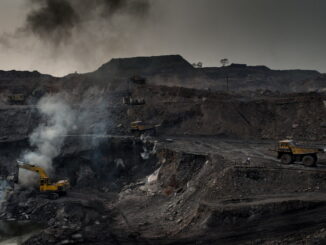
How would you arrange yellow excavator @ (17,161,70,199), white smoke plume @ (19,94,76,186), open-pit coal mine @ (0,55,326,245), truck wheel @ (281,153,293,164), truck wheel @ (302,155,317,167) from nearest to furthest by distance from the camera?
1. open-pit coal mine @ (0,55,326,245)
2. truck wheel @ (302,155,317,167)
3. truck wheel @ (281,153,293,164)
4. yellow excavator @ (17,161,70,199)
5. white smoke plume @ (19,94,76,186)

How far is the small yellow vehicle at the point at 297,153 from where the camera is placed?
23.5 meters

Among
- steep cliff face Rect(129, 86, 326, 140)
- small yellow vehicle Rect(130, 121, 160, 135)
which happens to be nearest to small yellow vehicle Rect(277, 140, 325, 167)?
steep cliff face Rect(129, 86, 326, 140)

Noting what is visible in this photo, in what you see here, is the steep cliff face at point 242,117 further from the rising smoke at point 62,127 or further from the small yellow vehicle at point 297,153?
the small yellow vehicle at point 297,153

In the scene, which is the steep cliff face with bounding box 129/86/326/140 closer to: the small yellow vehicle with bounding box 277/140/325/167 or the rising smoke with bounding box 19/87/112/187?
the rising smoke with bounding box 19/87/112/187

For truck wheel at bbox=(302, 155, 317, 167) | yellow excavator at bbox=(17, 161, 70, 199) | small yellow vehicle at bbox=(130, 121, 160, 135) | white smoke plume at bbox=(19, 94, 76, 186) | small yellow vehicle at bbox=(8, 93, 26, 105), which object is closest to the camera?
truck wheel at bbox=(302, 155, 317, 167)

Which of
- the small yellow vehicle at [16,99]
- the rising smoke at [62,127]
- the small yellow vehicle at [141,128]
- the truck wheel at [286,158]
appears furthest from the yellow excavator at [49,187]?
the small yellow vehicle at [16,99]

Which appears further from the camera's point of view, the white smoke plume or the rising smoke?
Answer: the rising smoke

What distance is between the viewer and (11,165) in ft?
115

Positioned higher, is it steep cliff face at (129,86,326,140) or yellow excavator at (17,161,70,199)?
steep cliff face at (129,86,326,140)

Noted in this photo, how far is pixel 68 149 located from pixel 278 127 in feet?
75.8

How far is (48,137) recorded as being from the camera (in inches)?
1464

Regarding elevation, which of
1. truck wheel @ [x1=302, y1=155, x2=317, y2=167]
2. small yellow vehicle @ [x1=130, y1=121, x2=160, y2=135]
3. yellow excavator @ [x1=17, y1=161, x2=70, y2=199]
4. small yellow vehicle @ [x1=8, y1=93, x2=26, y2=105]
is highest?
small yellow vehicle @ [x1=8, y1=93, x2=26, y2=105]

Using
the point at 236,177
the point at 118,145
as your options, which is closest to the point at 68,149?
the point at 118,145

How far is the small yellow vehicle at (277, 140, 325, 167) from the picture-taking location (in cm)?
2353
